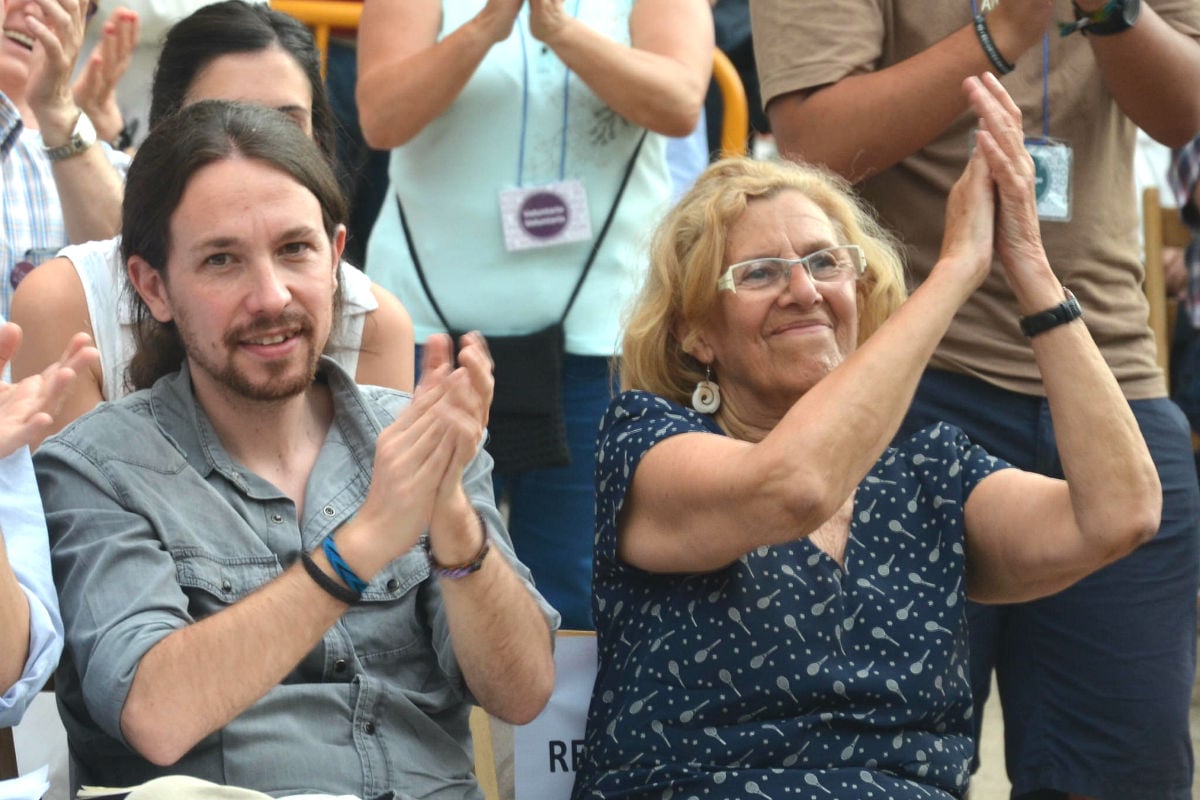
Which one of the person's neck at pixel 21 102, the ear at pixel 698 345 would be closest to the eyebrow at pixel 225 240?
the ear at pixel 698 345

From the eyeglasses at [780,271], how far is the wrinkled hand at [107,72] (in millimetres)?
1679

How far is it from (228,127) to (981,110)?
1092mm

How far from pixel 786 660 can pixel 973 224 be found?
2.24ft

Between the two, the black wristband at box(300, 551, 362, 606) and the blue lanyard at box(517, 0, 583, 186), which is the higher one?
the blue lanyard at box(517, 0, 583, 186)

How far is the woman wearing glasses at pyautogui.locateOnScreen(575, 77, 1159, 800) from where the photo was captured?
2312mm

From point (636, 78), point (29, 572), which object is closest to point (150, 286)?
point (29, 572)

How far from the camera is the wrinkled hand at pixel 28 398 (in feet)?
6.68

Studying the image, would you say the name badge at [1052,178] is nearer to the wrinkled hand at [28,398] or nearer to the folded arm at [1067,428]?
the folded arm at [1067,428]

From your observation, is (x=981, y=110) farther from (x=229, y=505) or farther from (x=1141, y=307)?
(x=229, y=505)

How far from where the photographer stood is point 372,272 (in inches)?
141

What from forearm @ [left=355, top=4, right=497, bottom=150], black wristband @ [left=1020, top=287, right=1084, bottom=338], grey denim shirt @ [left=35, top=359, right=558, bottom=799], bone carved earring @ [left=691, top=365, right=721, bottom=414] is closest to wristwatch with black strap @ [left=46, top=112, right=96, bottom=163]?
forearm @ [left=355, top=4, right=497, bottom=150]

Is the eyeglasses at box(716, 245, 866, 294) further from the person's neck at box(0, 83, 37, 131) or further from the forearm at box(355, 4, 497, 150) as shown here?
the person's neck at box(0, 83, 37, 131)

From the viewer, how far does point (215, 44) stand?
335cm

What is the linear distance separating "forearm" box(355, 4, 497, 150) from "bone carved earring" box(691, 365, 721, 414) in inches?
39.7
